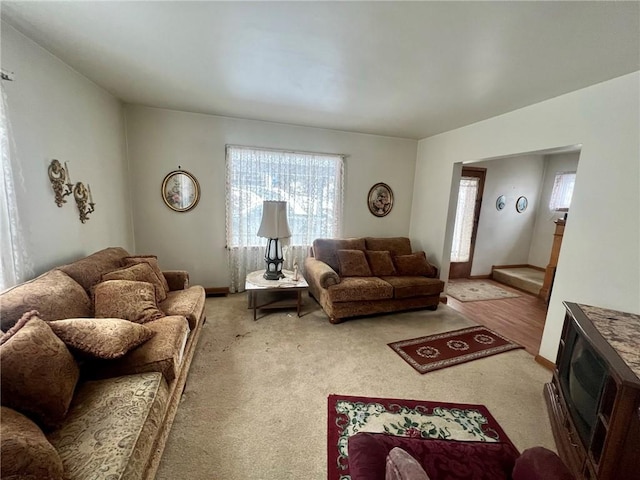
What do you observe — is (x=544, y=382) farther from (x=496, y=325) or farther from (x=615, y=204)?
(x=615, y=204)

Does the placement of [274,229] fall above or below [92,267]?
A: above

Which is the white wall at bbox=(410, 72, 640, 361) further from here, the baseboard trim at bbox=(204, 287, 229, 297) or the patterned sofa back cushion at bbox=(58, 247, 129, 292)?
the patterned sofa back cushion at bbox=(58, 247, 129, 292)

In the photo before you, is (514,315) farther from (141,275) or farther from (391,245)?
(141,275)

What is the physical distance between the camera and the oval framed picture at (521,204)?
534 centimetres

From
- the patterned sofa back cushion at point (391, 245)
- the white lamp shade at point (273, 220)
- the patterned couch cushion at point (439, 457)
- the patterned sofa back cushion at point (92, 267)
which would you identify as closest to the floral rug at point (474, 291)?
the patterned sofa back cushion at point (391, 245)

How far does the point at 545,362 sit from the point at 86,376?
359cm

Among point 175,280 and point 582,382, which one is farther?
point 175,280

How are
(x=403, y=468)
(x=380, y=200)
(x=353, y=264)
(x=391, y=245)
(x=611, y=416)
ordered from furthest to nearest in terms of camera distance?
(x=380, y=200), (x=391, y=245), (x=353, y=264), (x=611, y=416), (x=403, y=468)

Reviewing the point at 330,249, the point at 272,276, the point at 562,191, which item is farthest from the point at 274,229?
the point at 562,191

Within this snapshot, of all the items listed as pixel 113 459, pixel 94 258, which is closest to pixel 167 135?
pixel 94 258

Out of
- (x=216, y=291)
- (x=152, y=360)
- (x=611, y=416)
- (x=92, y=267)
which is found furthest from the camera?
(x=216, y=291)

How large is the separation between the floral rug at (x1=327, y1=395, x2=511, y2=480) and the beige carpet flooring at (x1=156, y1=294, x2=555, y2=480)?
7cm

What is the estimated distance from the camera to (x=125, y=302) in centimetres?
188

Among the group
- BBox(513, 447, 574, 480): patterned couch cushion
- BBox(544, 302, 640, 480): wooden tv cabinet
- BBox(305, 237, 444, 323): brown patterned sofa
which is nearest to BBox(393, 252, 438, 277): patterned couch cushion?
BBox(305, 237, 444, 323): brown patterned sofa
